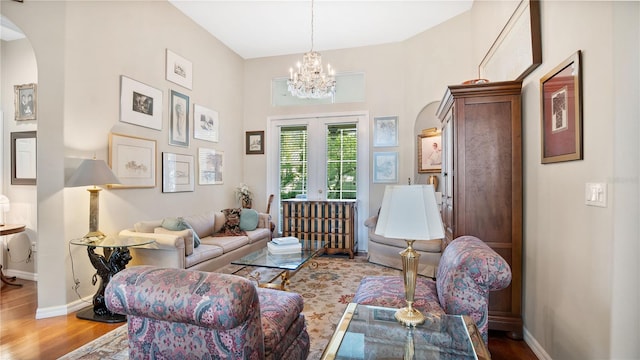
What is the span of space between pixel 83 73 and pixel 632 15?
4113 mm

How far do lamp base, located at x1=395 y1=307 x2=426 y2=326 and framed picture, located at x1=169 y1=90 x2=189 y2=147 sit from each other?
3.72 m

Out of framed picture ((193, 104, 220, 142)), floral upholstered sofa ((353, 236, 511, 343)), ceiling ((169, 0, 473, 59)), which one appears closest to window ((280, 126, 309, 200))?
framed picture ((193, 104, 220, 142))

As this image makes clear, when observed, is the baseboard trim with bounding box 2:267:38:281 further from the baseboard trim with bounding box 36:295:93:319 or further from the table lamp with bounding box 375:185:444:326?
the table lamp with bounding box 375:185:444:326

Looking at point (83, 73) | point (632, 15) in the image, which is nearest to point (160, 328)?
point (632, 15)

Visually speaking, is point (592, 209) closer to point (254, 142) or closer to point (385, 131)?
point (385, 131)

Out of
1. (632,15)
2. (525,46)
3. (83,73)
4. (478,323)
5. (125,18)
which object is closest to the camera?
(632,15)

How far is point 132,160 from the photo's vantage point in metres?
3.58

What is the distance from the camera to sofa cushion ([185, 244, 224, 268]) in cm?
325

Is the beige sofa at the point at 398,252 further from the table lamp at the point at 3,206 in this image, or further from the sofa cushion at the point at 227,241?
the table lamp at the point at 3,206

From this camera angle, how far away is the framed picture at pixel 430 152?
15.6 feet

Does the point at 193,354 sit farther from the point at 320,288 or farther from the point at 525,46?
the point at 525,46

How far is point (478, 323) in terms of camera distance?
178cm

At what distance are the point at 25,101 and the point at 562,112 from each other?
17.7 ft

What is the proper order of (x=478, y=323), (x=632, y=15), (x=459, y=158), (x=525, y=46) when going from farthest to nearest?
(x=459, y=158)
(x=525, y=46)
(x=478, y=323)
(x=632, y=15)
